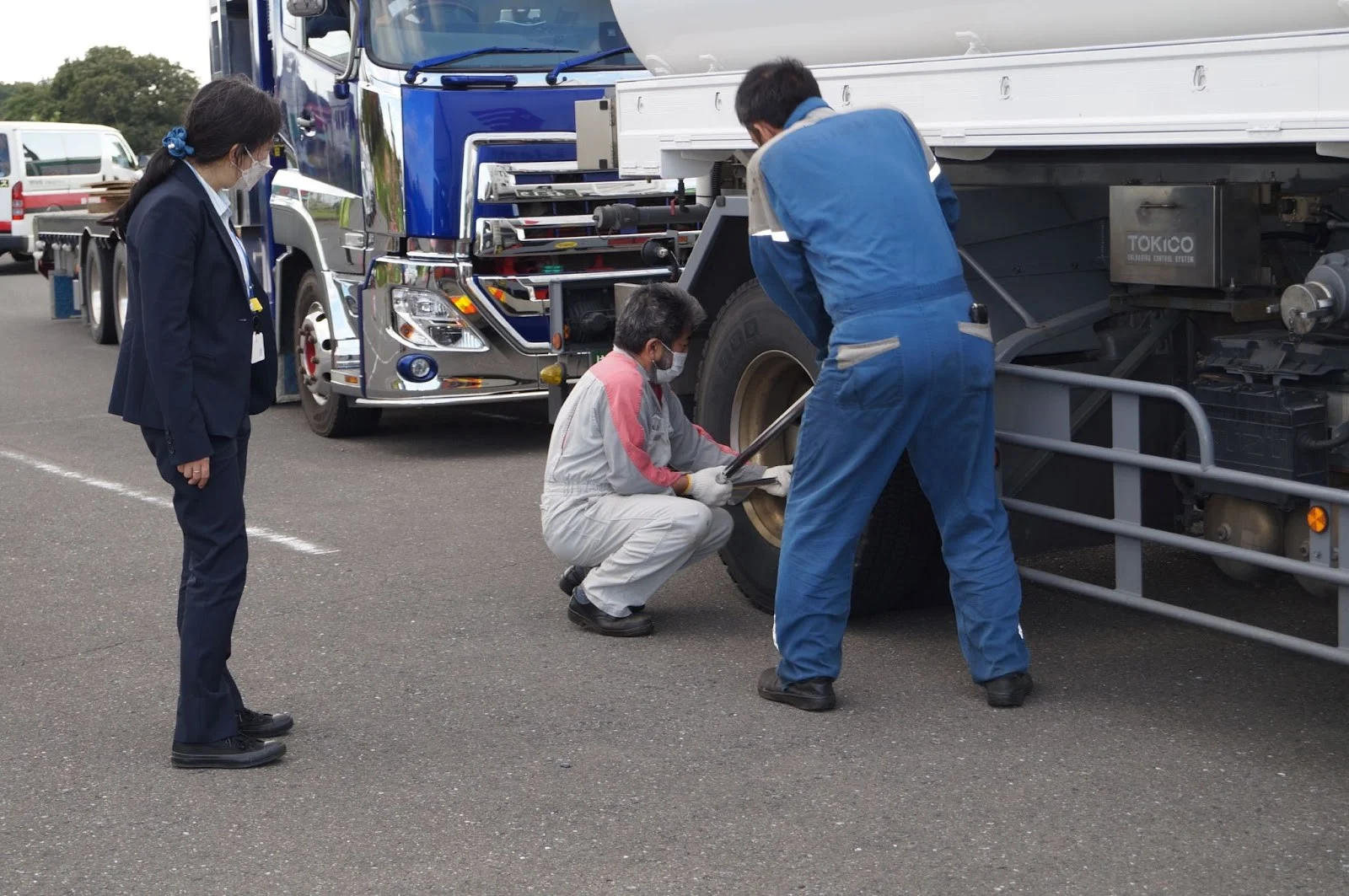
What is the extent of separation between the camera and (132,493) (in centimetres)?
835

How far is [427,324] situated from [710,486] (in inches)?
140

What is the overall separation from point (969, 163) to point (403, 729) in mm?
2327

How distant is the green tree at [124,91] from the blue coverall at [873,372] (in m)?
69.0

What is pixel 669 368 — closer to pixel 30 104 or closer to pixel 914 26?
pixel 914 26

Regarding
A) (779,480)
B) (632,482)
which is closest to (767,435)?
(779,480)

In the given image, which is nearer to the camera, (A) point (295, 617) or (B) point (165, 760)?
(B) point (165, 760)

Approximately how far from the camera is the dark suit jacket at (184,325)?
420 cm

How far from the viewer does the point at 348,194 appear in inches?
362

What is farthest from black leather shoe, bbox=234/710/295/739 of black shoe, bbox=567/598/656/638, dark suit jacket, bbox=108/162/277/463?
black shoe, bbox=567/598/656/638

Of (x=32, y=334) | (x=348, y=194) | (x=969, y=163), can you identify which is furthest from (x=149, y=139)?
(x=969, y=163)

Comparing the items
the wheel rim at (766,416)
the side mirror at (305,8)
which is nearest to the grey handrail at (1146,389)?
the wheel rim at (766,416)

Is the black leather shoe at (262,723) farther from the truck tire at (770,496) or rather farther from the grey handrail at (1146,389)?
the grey handrail at (1146,389)

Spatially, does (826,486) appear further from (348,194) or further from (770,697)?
(348,194)

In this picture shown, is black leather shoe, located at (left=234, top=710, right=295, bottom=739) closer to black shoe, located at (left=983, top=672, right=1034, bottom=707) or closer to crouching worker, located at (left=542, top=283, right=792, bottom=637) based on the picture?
crouching worker, located at (left=542, top=283, right=792, bottom=637)
